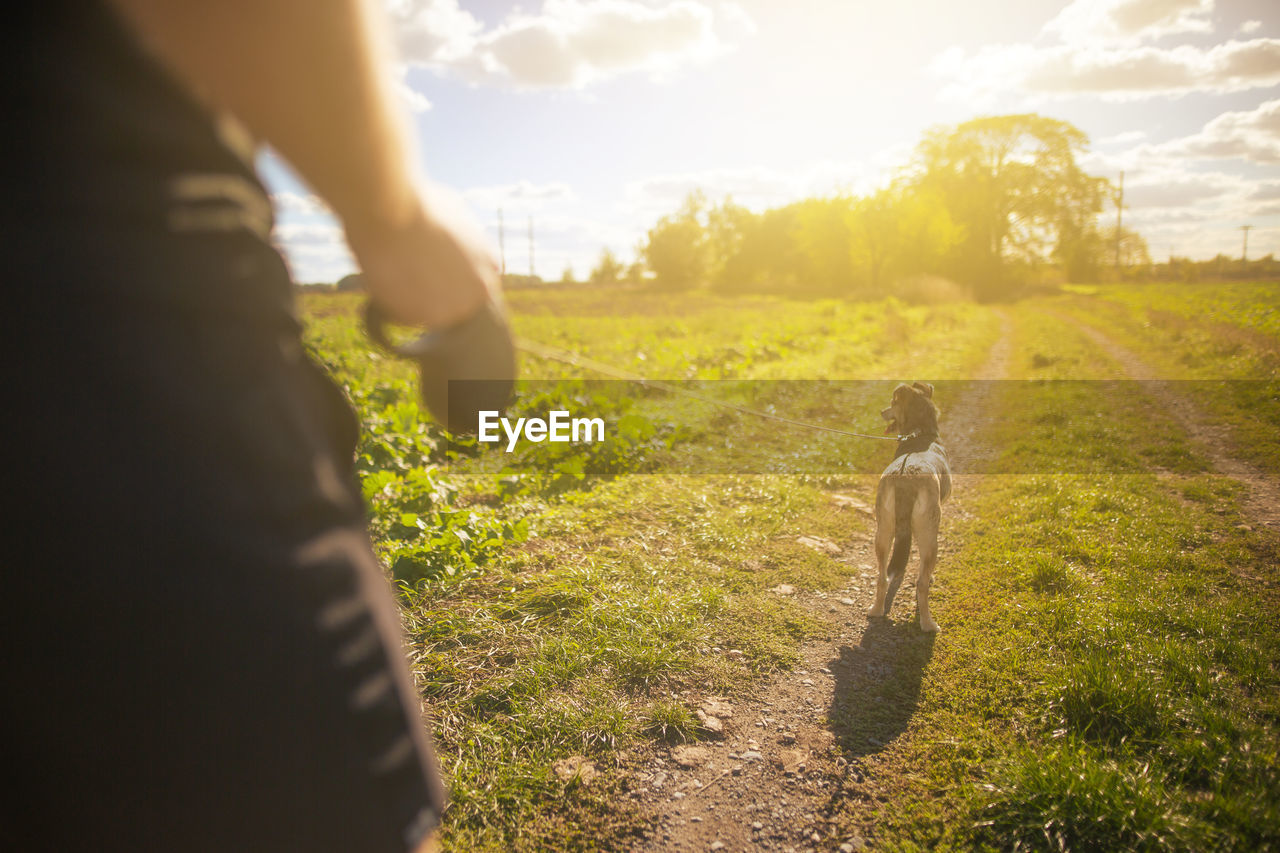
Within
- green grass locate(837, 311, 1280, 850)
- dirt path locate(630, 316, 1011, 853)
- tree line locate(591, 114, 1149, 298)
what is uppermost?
tree line locate(591, 114, 1149, 298)

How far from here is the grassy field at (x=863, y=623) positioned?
2.38 metres

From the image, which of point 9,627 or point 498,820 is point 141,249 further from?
point 498,820

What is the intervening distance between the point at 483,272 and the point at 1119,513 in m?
6.46

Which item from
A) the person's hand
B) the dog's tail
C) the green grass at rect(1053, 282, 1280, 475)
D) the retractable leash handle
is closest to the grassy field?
the green grass at rect(1053, 282, 1280, 475)

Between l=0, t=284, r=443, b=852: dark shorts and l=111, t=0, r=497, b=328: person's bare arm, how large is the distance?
0.17m

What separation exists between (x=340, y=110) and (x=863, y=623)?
13.1ft

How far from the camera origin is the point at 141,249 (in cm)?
57

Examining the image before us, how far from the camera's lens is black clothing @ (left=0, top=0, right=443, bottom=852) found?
1.79 feet

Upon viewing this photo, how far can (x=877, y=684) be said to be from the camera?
10.6ft

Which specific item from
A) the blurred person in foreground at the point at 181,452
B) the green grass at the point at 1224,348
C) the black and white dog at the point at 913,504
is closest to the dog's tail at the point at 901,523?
the black and white dog at the point at 913,504

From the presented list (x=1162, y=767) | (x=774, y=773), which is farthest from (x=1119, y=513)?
(x=774, y=773)

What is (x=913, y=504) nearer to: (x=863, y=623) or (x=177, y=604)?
(x=863, y=623)

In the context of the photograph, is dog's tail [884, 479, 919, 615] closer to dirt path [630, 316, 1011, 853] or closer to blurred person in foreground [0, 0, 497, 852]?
dirt path [630, 316, 1011, 853]

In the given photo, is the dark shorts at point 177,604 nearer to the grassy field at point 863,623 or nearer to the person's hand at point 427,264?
the person's hand at point 427,264
